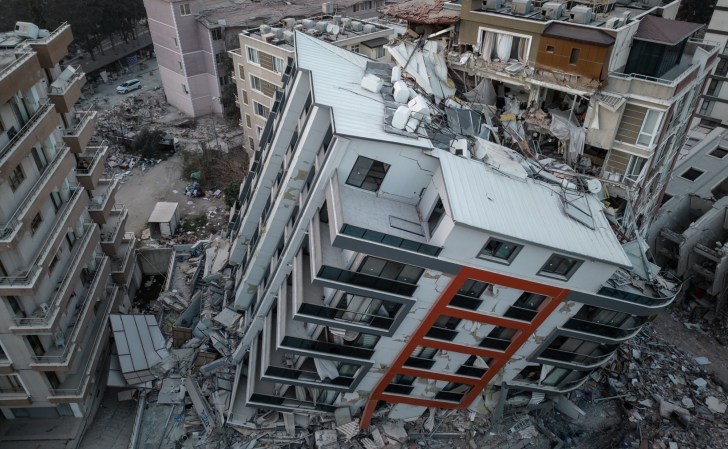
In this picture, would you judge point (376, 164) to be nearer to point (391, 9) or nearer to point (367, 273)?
point (367, 273)

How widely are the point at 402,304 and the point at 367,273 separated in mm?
2252

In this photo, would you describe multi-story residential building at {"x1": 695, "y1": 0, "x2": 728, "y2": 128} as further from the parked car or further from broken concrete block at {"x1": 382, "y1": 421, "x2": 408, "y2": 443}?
the parked car

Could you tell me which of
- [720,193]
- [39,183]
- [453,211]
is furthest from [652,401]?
[39,183]

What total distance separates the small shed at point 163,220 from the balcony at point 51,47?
17.9 meters

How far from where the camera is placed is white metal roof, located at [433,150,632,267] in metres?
16.5

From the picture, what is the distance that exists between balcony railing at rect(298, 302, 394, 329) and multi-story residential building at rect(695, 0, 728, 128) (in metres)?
54.1

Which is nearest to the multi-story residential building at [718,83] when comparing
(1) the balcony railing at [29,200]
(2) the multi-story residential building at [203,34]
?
(2) the multi-story residential building at [203,34]

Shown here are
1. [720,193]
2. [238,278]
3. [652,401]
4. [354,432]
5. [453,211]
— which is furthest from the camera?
[720,193]

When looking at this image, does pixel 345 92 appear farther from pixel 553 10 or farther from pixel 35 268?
pixel 35 268

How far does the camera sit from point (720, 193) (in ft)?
141

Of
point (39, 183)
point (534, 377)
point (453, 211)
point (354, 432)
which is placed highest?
point (453, 211)

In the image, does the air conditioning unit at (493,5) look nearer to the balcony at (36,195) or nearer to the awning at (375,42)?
the awning at (375,42)

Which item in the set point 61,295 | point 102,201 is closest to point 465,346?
point 61,295

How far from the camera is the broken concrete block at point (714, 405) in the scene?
2805cm
